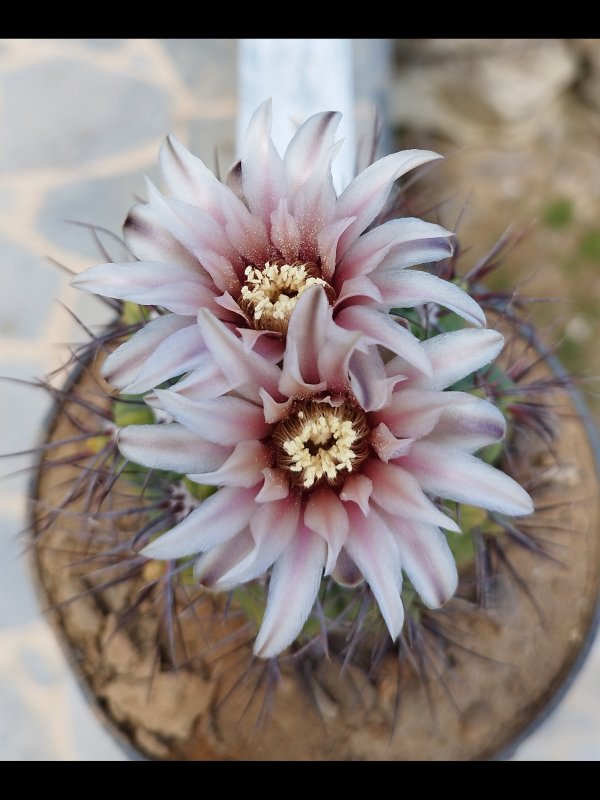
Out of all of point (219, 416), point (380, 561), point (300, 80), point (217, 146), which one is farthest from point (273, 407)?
point (217, 146)

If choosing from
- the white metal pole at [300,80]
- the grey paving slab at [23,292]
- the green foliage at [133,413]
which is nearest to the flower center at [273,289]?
the green foliage at [133,413]

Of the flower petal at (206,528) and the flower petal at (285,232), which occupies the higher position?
the flower petal at (285,232)

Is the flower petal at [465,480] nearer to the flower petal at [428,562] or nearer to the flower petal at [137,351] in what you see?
the flower petal at [428,562]

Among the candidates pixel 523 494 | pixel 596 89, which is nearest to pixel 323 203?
pixel 523 494

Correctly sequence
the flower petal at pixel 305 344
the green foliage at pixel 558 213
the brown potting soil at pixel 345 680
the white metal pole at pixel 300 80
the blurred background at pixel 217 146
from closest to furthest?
the flower petal at pixel 305 344, the brown potting soil at pixel 345 680, the white metal pole at pixel 300 80, the blurred background at pixel 217 146, the green foliage at pixel 558 213

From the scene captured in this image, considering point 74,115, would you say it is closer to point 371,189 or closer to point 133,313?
point 133,313

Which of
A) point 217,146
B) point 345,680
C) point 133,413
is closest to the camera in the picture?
point 133,413
